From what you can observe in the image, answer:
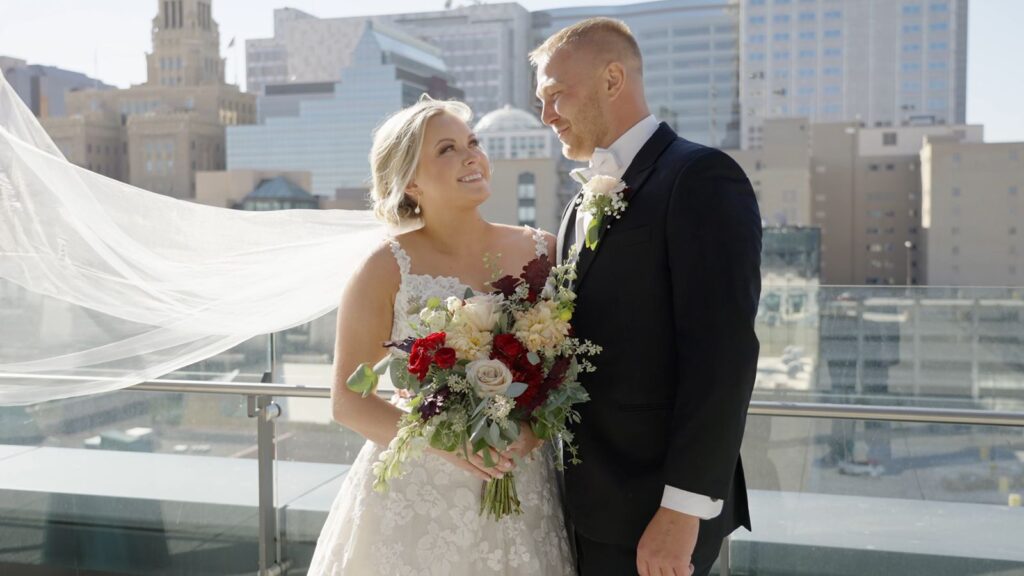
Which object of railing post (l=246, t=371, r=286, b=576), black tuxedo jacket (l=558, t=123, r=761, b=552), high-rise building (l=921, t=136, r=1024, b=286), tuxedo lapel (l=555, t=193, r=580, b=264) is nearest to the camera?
black tuxedo jacket (l=558, t=123, r=761, b=552)

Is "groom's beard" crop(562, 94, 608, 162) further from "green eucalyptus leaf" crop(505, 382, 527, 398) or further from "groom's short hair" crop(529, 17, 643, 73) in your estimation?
Result: "green eucalyptus leaf" crop(505, 382, 527, 398)

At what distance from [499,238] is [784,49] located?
10116cm

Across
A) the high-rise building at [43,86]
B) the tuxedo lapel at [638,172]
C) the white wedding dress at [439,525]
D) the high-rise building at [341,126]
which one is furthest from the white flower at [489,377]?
the high-rise building at [43,86]

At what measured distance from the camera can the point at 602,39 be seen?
Answer: 174cm

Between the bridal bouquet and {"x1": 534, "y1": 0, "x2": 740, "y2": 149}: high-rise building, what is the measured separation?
328 ft

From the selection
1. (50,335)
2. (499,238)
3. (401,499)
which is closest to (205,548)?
(50,335)

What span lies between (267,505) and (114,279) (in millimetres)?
874

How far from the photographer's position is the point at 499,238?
2.15 m

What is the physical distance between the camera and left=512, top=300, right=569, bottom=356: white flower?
1.63 meters

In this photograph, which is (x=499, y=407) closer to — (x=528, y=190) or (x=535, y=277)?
(x=535, y=277)

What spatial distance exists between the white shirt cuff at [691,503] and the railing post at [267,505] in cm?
173

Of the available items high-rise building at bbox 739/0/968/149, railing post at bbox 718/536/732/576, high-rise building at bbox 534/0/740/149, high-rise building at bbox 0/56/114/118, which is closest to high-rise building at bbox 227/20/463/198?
high-rise building at bbox 0/56/114/118

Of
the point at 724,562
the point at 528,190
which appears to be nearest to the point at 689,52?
the point at 528,190

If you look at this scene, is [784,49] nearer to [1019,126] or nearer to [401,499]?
[1019,126]
